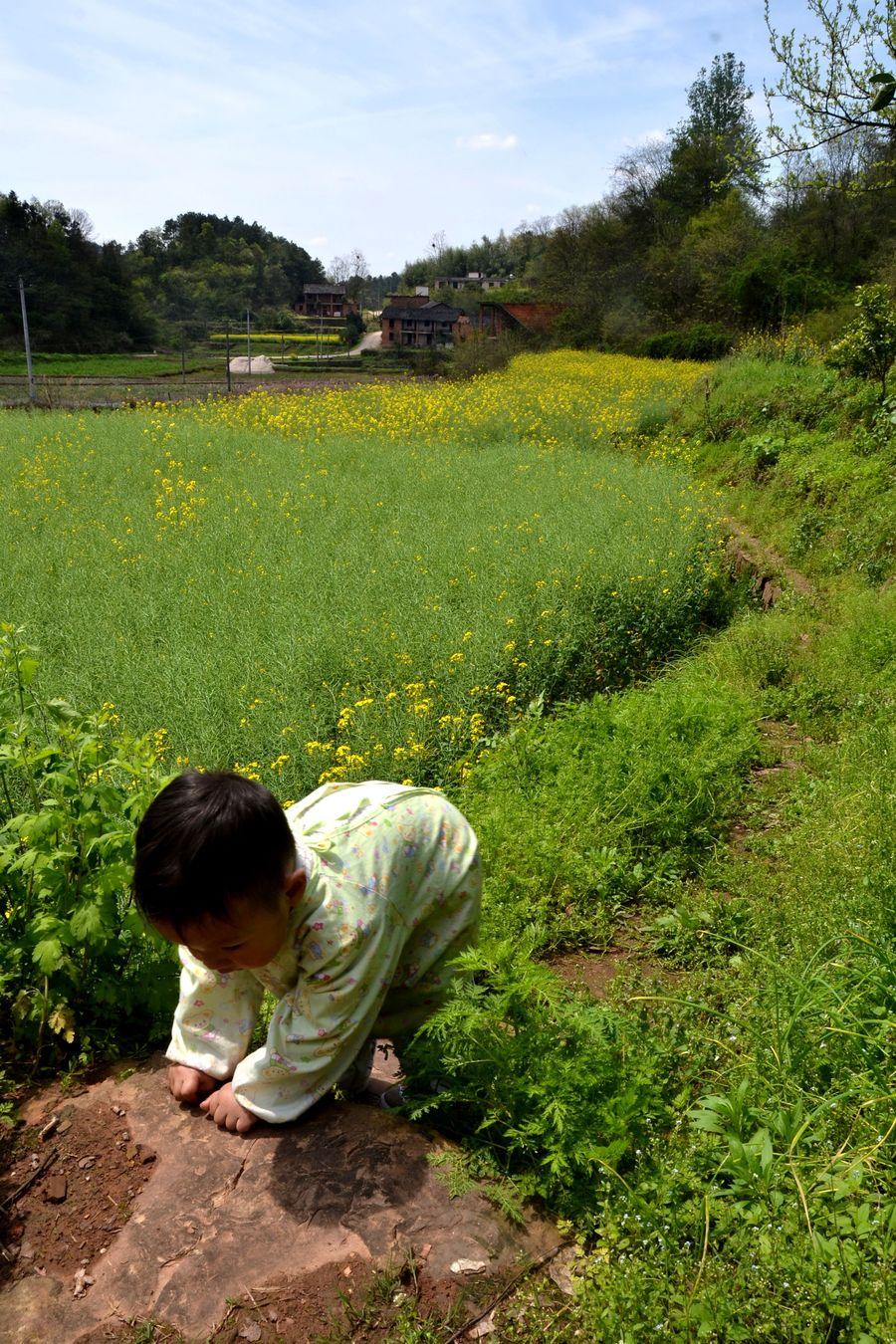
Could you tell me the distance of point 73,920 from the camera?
7.13 feet

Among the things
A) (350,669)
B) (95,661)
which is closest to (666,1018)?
(350,669)

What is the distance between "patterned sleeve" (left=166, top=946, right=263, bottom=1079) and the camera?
2029 mm

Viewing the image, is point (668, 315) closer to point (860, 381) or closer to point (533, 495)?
point (860, 381)

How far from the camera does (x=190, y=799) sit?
166 centimetres

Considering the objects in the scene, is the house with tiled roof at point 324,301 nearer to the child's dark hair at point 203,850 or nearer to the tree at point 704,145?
the tree at point 704,145

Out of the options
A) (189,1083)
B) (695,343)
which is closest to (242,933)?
(189,1083)

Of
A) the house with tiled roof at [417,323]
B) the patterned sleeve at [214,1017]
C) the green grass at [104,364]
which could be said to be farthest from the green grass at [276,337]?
the patterned sleeve at [214,1017]

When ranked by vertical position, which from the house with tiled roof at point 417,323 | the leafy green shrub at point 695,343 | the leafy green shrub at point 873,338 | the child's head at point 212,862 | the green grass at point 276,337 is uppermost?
the house with tiled roof at point 417,323

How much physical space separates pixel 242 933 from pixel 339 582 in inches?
214

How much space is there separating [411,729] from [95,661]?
226 centimetres

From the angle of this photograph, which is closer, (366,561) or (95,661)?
(95,661)

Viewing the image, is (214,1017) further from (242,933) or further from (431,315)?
(431,315)

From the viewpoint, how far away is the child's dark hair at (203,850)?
1620mm

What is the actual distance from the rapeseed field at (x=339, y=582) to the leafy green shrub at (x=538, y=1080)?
2406mm
